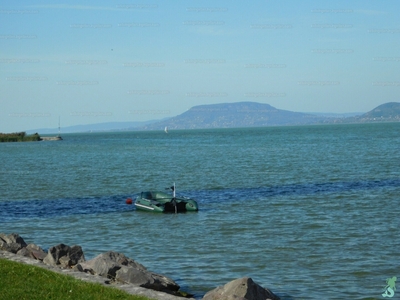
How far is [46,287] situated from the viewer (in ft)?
45.2

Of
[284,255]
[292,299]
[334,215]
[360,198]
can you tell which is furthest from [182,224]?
[292,299]

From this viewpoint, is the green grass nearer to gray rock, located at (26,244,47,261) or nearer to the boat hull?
gray rock, located at (26,244,47,261)

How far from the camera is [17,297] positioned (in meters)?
12.9

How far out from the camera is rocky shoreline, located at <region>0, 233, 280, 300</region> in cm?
1467

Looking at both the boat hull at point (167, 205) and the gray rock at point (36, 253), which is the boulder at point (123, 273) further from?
the boat hull at point (167, 205)

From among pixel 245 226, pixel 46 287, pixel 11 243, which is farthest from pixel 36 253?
pixel 245 226

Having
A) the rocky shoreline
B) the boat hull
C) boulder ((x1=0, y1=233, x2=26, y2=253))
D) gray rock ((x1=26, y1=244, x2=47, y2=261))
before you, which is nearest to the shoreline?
the rocky shoreline

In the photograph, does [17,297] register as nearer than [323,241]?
Yes

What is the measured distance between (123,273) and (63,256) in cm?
396

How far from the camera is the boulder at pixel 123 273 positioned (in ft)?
52.4

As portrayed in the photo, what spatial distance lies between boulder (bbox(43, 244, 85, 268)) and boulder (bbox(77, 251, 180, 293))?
1383 mm

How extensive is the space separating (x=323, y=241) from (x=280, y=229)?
343cm

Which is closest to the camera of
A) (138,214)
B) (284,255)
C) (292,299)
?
(292,299)

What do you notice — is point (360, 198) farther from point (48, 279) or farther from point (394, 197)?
point (48, 279)
